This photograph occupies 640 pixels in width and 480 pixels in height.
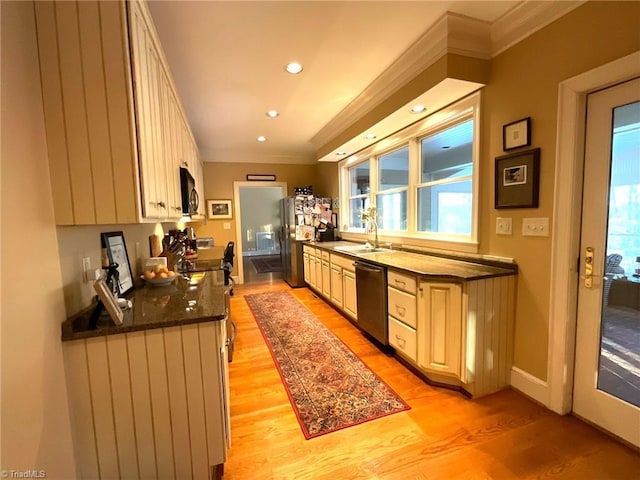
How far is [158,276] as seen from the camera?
80.6 inches

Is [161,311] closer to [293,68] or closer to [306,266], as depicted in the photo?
[293,68]

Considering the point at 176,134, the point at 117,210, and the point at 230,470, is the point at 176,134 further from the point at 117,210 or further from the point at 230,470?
the point at 230,470

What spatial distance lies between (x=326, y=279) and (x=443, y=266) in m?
2.06

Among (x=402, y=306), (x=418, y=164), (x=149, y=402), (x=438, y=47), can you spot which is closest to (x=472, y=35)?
(x=438, y=47)

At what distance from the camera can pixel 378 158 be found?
4.04 meters

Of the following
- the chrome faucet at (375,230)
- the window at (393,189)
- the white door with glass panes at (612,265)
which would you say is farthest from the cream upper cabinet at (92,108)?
the chrome faucet at (375,230)

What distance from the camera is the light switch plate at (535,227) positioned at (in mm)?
1876

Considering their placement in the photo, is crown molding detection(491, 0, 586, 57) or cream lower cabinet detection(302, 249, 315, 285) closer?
crown molding detection(491, 0, 586, 57)

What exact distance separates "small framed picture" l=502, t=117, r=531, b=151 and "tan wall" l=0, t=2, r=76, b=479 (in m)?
2.65

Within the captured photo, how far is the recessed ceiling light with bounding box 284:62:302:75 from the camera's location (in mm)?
2453

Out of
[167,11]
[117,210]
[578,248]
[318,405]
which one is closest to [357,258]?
[318,405]

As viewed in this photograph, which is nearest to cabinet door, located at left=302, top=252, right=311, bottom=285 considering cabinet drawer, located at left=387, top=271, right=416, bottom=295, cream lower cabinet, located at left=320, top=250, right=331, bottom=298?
cream lower cabinet, located at left=320, top=250, right=331, bottom=298

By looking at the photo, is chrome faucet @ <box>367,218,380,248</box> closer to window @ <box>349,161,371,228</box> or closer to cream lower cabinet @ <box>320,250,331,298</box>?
window @ <box>349,161,371,228</box>

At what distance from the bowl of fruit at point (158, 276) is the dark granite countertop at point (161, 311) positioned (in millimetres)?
39
